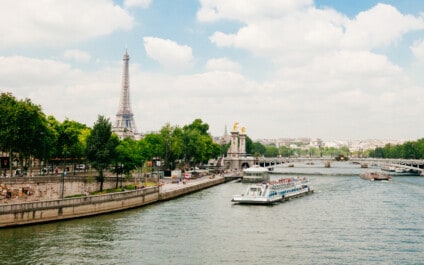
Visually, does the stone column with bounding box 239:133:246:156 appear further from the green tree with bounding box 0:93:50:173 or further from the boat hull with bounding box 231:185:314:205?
the green tree with bounding box 0:93:50:173

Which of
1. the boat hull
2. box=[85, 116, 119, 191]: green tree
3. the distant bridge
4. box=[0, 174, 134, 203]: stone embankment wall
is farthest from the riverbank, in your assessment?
the distant bridge

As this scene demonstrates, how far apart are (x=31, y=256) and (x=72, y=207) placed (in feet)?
42.8

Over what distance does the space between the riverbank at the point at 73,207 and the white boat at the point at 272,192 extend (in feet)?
32.5

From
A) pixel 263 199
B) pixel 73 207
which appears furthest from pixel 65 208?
pixel 263 199

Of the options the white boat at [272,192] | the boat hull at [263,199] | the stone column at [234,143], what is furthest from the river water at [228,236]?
the stone column at [234,143]

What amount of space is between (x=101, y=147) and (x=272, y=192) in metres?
21.8

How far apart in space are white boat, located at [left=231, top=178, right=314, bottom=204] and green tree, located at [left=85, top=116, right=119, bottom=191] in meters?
15.4

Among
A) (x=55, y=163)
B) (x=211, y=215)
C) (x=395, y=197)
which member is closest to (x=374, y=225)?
(x=211, y=215)

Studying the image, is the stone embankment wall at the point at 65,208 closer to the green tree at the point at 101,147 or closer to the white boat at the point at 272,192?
the green tree at the point at 101,147

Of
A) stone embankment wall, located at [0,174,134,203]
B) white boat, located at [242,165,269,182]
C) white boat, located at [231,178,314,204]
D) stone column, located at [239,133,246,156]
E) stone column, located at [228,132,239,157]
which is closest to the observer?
stone embankment wall, located at [0,174,134,203]

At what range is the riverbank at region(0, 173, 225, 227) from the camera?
38.4m

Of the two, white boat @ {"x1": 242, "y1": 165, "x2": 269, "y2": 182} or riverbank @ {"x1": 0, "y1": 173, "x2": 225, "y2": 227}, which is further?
white boat @ {"x1": 242, "y1": 165, "x2": 269, "y2": 182}

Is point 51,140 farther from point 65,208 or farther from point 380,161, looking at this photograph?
point 380,161

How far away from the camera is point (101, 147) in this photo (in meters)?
59.2
